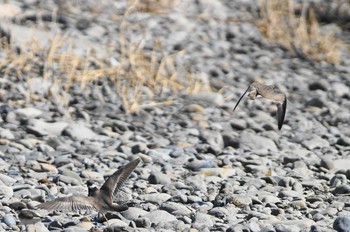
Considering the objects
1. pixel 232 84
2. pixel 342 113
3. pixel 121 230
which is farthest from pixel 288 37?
pixel 121 230

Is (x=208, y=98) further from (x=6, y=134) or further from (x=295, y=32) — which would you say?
(x=295, y=32)

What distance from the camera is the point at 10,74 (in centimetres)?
655

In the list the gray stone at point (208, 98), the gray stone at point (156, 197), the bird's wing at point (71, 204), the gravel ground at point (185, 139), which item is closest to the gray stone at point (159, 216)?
the gravel ground at point (185, 139)

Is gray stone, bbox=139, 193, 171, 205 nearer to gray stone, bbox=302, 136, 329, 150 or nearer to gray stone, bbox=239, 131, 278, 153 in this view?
gray stone, bbox=239, 131, 278, 153

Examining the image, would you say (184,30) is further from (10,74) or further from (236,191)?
(236,191)

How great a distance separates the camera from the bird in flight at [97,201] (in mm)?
3504

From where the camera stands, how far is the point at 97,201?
3625mm

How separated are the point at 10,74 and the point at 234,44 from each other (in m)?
2.81

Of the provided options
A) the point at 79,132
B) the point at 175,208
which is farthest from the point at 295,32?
the point at 175,208

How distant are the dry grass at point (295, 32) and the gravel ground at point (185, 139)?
11cm

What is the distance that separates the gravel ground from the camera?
4172 mm

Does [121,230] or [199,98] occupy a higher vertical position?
[121,230]

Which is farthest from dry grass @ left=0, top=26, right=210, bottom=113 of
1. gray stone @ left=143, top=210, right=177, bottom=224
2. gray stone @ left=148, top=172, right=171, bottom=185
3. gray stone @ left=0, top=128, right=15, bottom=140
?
gray stone @ left=143, top=210, right=177, bottom=224

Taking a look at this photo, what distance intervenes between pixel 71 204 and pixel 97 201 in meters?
0.13
